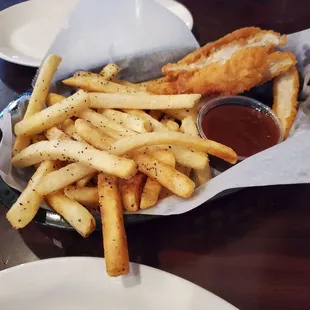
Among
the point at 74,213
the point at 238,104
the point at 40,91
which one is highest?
the point at 40,91

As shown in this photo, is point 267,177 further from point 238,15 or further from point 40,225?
point 238,15

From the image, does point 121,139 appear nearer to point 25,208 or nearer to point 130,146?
point 130,146

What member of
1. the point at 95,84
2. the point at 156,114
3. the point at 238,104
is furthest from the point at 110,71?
the point at 238,104

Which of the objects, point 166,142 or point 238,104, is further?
point 238,104

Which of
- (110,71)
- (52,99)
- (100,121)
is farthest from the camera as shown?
(110,71)

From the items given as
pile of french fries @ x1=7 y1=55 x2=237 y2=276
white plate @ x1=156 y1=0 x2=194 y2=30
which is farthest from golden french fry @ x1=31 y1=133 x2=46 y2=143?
white plate @ x1=156 y1=0 x2=194 y2=30

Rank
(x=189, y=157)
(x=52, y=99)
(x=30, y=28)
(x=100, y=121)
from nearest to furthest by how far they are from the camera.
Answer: (x=189, y=157), (x=100, y=121), (x=52, y=99), (x=30, y=28)

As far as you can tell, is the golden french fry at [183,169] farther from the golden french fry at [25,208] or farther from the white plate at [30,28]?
the white plate at [30,28]

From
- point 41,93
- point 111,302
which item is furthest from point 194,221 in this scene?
point 41,93
